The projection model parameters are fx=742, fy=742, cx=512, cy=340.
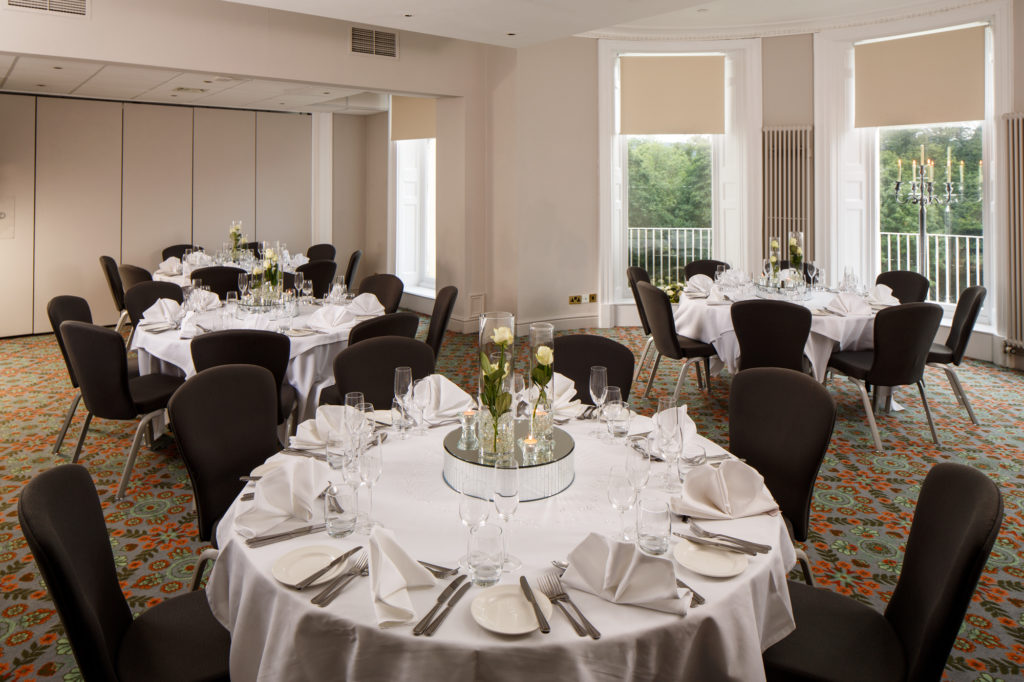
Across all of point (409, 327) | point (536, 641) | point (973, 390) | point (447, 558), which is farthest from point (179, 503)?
point (973, 390)

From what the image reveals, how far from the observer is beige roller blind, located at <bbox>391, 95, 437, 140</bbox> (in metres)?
10.2

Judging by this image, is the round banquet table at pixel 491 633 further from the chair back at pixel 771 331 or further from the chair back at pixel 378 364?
the chair back at pixel 771 331

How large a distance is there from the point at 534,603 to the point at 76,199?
31.7ft

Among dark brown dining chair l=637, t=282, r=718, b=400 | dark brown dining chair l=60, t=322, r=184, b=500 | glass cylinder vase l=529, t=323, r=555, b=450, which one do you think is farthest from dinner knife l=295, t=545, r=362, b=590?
dark brown dining chair l=637, t=282, r=718, b=400

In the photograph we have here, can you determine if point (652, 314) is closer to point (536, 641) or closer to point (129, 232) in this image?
point (536, 641)

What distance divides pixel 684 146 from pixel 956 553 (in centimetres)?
852

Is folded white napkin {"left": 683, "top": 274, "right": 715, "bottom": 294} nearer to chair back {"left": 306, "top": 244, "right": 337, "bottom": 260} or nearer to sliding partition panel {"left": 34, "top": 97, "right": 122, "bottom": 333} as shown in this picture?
chair back {"left": 306, "top": 244, "right": 337, "bottom": 260}

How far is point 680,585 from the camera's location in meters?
1.79

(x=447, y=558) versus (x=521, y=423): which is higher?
(x=521, y=423)

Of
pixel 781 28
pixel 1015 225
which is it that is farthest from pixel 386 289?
pixel 1015 225

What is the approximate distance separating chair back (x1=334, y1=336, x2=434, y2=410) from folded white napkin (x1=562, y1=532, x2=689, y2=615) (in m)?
2.10

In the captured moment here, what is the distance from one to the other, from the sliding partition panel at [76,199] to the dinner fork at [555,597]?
368 inches

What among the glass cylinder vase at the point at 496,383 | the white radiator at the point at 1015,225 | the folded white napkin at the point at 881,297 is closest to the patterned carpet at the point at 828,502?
the white radiator at the point at 1015,225

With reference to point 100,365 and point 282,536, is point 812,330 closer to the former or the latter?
point 282,536
